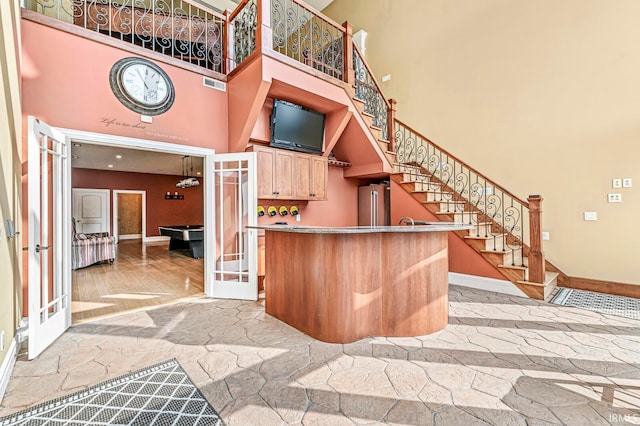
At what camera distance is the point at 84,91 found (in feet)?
11.0

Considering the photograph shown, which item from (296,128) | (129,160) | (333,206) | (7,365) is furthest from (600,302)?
(129,160)

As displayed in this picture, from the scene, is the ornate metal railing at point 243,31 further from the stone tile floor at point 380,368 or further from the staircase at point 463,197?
the stone tile floor at point 380,368

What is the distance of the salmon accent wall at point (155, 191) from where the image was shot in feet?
33.9

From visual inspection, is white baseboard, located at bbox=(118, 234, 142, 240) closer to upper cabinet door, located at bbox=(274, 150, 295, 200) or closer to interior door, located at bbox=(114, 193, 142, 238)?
interior door, located at bbox=(114, 193, 142, 238)

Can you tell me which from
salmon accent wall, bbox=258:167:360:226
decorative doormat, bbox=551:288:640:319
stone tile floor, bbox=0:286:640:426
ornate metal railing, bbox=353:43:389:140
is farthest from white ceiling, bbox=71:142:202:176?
decorative doormat, bbox=551:288:640:319

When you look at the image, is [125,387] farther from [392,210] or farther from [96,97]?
[392,210]

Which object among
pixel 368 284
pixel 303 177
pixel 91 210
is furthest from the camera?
pixel 91 210

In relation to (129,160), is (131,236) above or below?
below

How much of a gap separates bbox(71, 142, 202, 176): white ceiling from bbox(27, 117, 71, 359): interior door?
13.0 ft

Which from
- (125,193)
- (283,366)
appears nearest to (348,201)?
(283,366)

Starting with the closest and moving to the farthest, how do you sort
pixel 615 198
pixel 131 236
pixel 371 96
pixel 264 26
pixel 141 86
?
pixel 141 86 → pixel 264 26 → pixel 615 198 → pixel 371 96 → pixel 131 236

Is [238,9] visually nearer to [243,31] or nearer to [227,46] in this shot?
[243,31]

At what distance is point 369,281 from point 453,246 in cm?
292

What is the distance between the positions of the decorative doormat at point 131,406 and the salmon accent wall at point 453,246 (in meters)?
4.35
